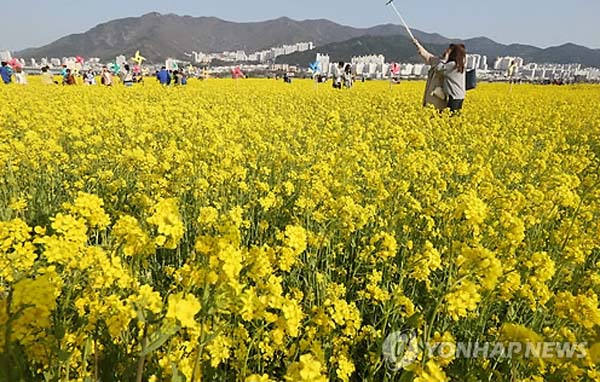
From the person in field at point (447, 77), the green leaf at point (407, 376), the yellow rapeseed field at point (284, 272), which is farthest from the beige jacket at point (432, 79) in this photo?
the green leaf at point (407, 376)

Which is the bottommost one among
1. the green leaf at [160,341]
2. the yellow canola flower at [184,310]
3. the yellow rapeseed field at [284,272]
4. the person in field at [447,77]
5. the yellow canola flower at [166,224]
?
the yellow rapeseed field at [284,272]

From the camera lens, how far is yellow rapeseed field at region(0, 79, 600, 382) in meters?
1.50

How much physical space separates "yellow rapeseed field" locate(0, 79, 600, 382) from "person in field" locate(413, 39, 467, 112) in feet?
12.0

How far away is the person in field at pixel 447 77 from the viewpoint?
8898 millimetres

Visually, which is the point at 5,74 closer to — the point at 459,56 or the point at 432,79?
the point at 432,79

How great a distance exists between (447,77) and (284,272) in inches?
309

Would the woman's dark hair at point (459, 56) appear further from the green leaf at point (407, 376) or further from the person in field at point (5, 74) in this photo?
the person in field at point (5, 74)

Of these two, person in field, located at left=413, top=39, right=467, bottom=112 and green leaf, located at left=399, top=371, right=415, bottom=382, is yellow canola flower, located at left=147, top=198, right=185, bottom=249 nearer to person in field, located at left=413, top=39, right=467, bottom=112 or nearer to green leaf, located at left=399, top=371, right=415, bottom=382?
green leaf, located at left=399, top=371, right=415, bottom=382

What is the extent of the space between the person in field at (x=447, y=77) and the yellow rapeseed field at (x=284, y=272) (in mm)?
3669

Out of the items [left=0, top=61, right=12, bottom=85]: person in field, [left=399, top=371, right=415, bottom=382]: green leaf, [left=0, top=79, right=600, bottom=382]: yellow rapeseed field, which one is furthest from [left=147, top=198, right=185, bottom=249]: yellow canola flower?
[left=0, top=61, right=12, bottom=85]: person in field

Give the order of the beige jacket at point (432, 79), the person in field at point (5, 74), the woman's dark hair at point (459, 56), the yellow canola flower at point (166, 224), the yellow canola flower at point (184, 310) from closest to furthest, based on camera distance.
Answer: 1. the yellow canola flower at point (184, 310)
2. the yellow canola flower at point (166, 224)
3. the woman's dark hair at point (459, 56)
4. the beige jacket at point (432, 79)
5. the person in field at point (5, 74)

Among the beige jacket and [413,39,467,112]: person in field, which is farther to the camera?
the beige jacket

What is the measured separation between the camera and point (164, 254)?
3318 mm

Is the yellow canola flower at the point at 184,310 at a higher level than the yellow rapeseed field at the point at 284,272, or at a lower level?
higher
